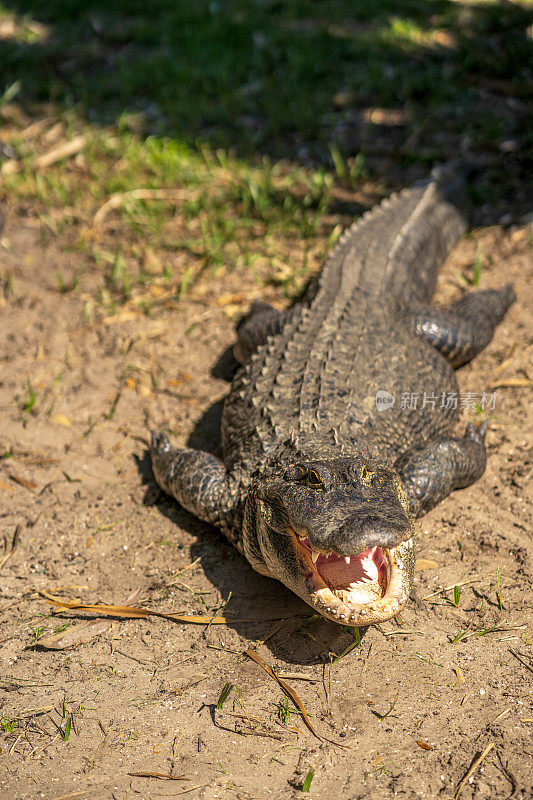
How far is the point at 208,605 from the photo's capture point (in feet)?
10.9

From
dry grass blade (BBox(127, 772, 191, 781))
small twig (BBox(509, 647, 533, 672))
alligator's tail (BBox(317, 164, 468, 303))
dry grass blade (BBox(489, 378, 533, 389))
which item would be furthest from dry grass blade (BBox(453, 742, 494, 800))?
alligator's tail (BBox(317, 164, 468, 303))

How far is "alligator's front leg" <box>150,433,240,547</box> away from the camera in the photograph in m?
3.57

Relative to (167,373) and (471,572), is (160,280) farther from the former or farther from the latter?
(471,572)

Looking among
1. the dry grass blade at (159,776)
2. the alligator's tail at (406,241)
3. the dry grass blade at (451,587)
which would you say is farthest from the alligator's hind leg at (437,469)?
the dry grass blade at (159,776)

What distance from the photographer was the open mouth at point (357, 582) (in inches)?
105

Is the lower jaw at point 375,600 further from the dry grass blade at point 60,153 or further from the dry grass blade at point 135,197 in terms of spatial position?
the dry grass blade at point 60,153

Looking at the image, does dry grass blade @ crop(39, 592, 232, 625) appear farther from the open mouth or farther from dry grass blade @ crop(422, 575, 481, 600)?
dry grass blade @ crop(422, 575, 481, 600)

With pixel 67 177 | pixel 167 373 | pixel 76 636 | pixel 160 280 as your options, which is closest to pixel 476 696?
pixel 76 636

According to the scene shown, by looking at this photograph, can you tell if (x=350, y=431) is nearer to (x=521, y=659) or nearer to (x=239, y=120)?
(x=521, y=659)

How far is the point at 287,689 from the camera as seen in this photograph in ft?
9.45

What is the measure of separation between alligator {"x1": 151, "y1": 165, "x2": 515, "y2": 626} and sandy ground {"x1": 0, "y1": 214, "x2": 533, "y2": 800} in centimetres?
23

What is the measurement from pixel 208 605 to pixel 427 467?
1290mm

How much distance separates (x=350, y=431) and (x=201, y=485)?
32.9 inches

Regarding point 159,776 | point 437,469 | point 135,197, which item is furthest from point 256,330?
point 159,776
